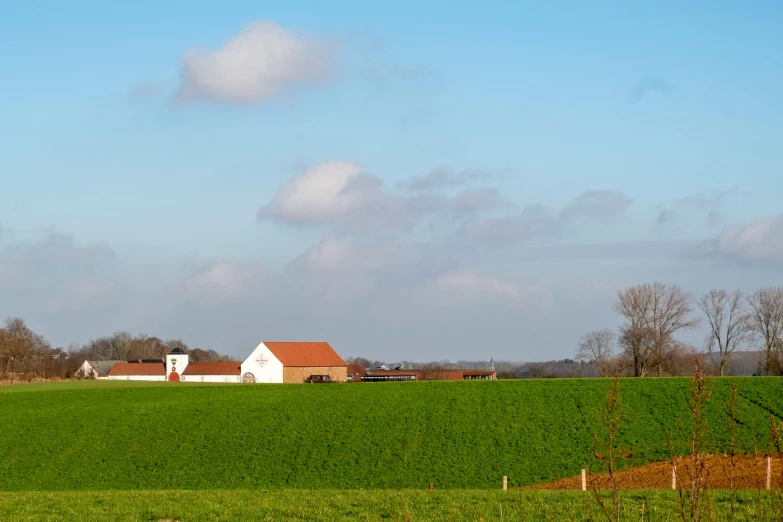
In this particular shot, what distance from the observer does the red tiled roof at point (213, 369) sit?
119544 millimetres

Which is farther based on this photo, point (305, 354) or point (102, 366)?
point (102, 366)

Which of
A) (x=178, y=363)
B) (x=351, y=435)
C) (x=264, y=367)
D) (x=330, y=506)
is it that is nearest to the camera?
(x=330, y=506)

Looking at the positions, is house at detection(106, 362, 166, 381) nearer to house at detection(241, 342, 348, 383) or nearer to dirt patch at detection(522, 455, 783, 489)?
house at detection(241, 342, 348, 383)

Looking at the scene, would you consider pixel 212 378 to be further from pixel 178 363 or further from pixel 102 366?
pixel 102 366

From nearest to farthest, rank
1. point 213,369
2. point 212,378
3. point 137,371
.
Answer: point 212,378 < point 213,369 < point 137,371

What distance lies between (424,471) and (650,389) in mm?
20594

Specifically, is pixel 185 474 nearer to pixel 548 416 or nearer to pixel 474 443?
pixel 474 443

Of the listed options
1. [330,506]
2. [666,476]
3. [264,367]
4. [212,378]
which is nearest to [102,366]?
[212,378]

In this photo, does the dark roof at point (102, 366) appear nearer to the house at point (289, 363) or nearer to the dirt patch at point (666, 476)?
the house at point (289, 363)

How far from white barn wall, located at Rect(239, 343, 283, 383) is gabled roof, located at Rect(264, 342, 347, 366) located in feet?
2.20

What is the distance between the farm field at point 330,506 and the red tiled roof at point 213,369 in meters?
99.4

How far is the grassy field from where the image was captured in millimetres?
35188

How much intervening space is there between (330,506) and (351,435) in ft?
76.3

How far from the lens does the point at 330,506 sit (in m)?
18.5
